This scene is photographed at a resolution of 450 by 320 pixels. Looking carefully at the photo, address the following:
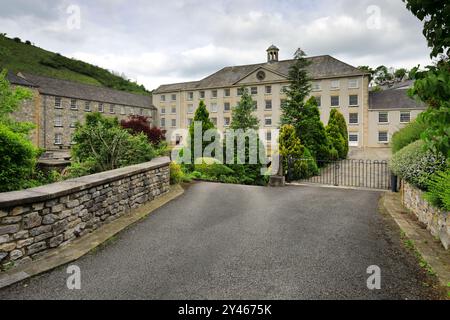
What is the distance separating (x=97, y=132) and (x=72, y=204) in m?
5.37

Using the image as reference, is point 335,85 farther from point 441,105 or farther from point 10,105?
point 441,105

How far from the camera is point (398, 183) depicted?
33.3ft

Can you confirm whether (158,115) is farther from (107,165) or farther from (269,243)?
(269,243)

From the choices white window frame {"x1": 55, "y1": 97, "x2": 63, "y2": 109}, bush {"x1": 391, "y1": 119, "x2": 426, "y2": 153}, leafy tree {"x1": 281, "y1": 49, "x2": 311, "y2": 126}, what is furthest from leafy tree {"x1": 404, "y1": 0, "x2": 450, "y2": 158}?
white window frame {"x1": 55, "y1": 97, "x2": 63, "y2": 109}

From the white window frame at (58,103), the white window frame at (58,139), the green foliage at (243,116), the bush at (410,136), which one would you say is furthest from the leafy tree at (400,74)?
the white window frame at (58,139)

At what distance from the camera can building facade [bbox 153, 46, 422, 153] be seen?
122 ft

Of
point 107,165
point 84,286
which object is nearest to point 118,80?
point 107,165

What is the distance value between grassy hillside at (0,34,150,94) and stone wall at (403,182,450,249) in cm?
8817

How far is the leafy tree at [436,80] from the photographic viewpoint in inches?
93.0

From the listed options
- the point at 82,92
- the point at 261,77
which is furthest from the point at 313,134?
the point at 82,92

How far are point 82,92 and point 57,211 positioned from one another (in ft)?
152

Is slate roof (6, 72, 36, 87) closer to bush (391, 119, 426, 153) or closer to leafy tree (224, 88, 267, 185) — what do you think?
leafy tree (224, 88, 267, 185)

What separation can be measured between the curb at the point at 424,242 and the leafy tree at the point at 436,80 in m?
2.22

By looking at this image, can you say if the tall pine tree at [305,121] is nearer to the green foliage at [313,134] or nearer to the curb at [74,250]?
the green foliage at [313,134]
